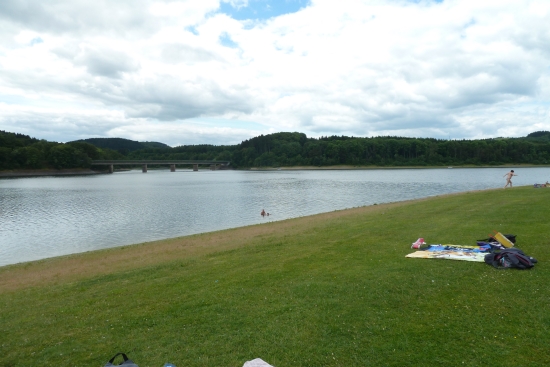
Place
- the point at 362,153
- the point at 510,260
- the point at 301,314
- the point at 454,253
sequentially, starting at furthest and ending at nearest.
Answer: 1. the point at 362,153
2. the point at 454,253
3. the point at 510,260
4. the point at 301,314

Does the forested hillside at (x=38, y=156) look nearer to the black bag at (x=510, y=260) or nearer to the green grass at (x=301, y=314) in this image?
the green grass at (x=301, y=314)

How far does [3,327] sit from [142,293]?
305 cm

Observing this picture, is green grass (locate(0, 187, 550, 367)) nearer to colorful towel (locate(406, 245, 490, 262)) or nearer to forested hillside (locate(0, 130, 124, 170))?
colorful towel (locate(406, 245, 490, 262))

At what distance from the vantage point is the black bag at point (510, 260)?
8.82 meters

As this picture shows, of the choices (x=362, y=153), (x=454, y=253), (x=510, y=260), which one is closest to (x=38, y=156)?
(x=362, y=153)

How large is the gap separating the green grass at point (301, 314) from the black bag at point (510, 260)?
0.76ft

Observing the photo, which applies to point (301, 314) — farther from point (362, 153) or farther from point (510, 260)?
point (362, 153)

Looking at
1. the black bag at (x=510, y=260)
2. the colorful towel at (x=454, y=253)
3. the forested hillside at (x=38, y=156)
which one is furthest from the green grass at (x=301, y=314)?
the forested hillside at (x=38, y=156)

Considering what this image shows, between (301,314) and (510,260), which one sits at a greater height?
(510,260)

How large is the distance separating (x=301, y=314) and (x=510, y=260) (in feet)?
18.4

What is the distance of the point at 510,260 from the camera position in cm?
896

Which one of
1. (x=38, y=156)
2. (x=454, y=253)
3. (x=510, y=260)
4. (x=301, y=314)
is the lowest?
(x=301, y=314)

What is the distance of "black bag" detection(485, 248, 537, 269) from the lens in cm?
882

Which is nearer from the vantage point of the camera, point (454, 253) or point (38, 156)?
point (454, 253)
